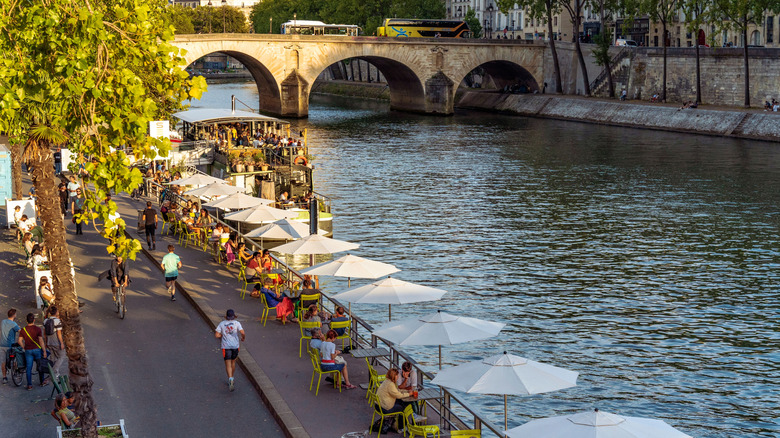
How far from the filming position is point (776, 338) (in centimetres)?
2792

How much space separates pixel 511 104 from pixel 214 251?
249 ft

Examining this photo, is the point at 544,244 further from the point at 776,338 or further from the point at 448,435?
the point at 448,435

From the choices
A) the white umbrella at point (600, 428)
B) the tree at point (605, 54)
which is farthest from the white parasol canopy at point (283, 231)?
the tree at point (605, 54)

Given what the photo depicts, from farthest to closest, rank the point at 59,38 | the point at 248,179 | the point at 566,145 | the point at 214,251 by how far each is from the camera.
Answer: the point at 566,145
the point at 248,179
the point at 214,251
the point at 59,38

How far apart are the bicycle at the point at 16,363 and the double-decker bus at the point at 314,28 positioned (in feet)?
308

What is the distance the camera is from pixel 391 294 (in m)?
22.9

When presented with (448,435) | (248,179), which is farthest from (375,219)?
(448,435)

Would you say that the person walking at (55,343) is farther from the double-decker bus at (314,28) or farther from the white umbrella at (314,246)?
the double-decker bus at (314,28)

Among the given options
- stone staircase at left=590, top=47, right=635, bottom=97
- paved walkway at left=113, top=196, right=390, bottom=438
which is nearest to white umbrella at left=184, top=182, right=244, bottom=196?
paved walkway at left=113, top=196, right=390, bottom=438

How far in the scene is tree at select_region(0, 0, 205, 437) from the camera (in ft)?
39.1

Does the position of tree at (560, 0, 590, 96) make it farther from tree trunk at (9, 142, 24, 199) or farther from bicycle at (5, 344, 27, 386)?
bicycle at (5, 344, 27, 386)

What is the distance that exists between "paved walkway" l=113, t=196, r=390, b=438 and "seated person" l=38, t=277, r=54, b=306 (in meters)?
3.47

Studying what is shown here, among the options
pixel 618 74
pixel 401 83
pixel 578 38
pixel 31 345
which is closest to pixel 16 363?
pixel 31 345

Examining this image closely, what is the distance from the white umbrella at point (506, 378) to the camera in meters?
16.4
